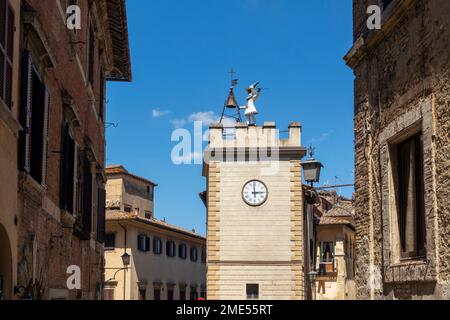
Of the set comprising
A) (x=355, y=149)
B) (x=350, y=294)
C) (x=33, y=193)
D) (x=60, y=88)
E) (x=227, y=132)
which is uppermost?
(x=227, y=132)

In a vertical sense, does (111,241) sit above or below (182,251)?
above

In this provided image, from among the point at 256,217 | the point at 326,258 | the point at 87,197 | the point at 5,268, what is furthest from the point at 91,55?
the point at 326,258

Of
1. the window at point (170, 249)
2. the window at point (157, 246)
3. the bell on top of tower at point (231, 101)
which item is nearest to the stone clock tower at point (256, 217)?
the bell on top of tower at point (231, 101)

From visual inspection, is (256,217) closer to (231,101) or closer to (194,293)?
(231,101)

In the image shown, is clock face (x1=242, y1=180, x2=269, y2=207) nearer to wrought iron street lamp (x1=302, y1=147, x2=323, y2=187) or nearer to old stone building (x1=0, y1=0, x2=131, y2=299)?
old stone building (x1=0, y1=0, x2=131, y2=299)

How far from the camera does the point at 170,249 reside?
46625 mm

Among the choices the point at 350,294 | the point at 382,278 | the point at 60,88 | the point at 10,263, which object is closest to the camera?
the point at 10,263

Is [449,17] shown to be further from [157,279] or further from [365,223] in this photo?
[157,279]

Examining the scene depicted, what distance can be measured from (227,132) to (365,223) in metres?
28.3

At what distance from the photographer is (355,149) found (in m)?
12.6

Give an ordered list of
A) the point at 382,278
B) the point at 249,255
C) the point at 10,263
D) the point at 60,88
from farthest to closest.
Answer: the point at 249,255
the point at 60,88
the point at 382,278
the point at 10,263

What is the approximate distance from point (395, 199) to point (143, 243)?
32380mm

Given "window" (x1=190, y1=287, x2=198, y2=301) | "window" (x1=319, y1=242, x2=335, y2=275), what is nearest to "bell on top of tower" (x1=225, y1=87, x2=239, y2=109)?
"window" (x1=319, y1=242, x2=335, y2=275)
